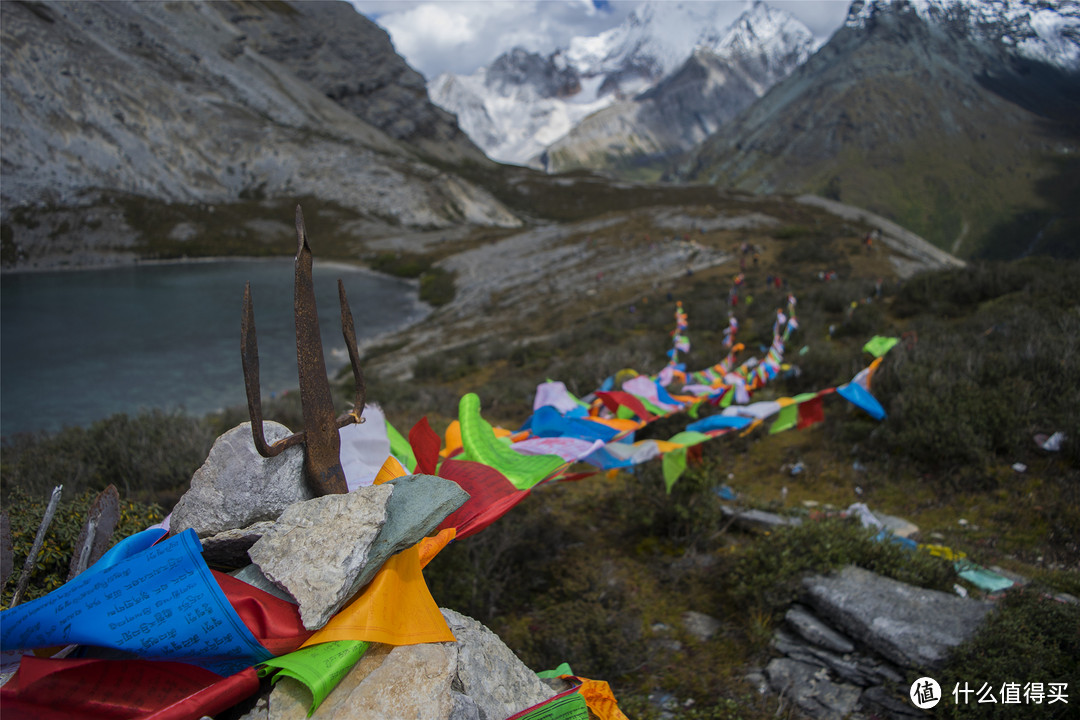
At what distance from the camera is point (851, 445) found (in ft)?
21.9

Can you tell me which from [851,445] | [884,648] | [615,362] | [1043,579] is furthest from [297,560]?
[615,362]

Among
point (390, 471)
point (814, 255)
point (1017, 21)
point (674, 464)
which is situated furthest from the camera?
point (1017, 21)

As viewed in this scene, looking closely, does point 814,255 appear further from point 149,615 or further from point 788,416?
point 149,615

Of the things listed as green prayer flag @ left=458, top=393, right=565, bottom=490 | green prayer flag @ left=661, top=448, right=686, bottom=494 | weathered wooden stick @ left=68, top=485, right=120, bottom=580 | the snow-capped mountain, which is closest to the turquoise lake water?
green prayer flag @ left=458, top=393, right=565, bottom=490

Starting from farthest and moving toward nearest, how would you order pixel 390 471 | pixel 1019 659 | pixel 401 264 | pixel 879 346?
pixel 401 264 < pixel 879 346 < pixel 1019 659 < pixel 390 471

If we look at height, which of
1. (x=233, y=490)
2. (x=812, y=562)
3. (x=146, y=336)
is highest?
(x=146, y=336)

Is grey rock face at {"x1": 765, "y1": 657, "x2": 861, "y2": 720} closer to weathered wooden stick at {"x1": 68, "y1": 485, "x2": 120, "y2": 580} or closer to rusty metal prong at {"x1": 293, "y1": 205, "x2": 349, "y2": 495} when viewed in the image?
rusty metal prong at {"x1": 293, "y1": 205, "x2": 349, "y2": 495}

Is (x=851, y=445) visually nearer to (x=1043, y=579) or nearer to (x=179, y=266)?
(x=1043, y=579)

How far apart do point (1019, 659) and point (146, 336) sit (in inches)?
1121

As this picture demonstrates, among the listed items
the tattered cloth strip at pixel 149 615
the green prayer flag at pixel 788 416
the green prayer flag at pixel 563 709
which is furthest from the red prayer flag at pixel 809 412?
the tattered cloth strip at pixel 149 615

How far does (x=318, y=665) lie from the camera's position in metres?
1.60

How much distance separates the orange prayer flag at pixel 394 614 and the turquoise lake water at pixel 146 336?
7670 mm

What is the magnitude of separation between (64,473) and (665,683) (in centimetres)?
563

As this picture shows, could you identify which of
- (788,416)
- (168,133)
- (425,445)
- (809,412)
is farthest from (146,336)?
(168,133)
